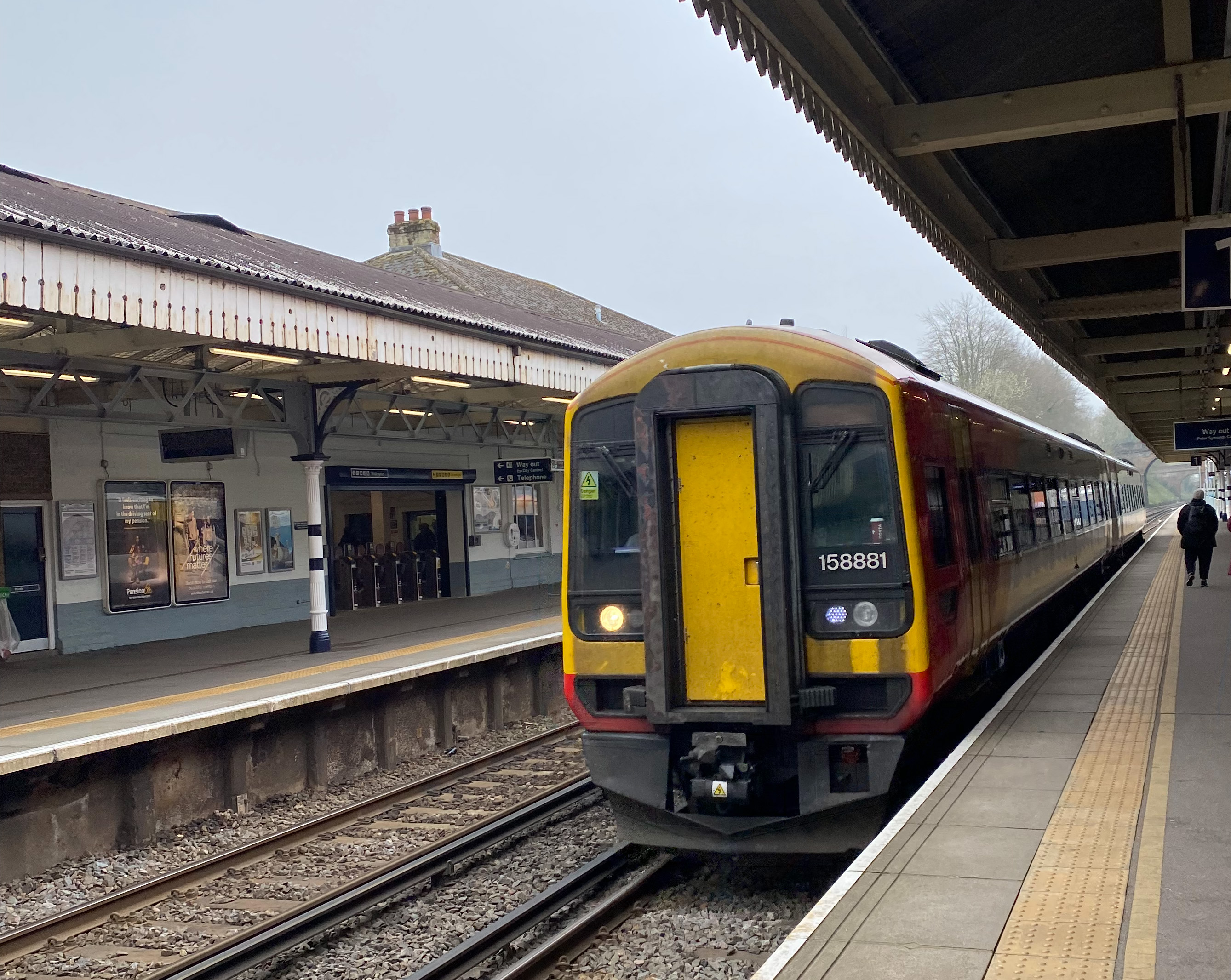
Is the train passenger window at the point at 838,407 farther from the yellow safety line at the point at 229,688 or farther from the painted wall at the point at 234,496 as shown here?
the painted wall at the point at 234,496

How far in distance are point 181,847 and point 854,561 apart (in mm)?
5571

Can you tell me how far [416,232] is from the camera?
2897cm

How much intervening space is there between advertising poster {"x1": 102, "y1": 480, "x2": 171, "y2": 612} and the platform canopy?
31.6 ft

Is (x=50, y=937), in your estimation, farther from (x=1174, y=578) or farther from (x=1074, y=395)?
(x=1074, y=395)

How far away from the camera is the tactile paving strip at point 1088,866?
12.1ft

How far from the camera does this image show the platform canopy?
5.96 metres

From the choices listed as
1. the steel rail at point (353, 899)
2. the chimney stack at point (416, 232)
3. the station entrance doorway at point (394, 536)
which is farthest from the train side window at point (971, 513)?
the chimney stack at point (416, 232)

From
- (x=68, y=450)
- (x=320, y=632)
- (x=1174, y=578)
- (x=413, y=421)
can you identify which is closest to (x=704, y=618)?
(x=320, y=632)

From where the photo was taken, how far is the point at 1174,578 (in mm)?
20359

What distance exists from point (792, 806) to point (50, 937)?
13.6 ft

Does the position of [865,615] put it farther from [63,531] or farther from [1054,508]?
[63,531]

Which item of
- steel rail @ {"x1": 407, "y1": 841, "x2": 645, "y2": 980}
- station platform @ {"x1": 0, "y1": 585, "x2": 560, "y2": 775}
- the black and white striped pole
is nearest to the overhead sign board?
station platform @ {"x1": 0, "y1": 585, "x2": 560, "y2": 775}

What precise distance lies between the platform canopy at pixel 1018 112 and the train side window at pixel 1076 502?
3.41 m

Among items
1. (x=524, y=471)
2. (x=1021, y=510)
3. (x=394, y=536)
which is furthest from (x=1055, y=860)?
(x=394, y=536)
